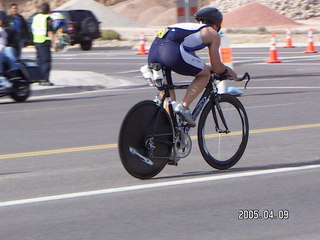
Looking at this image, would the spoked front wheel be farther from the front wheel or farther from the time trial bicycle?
the front wheel

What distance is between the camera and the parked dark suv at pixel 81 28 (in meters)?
37.4

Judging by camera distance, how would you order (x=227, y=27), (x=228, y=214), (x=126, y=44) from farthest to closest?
(x=227, y=27) < (x=126, y=44) < (x=228, y=214)

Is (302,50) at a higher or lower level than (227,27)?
higher

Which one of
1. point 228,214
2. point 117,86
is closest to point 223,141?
point 228,214

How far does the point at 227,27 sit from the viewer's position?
54.4 m

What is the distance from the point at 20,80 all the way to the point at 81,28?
20254mm

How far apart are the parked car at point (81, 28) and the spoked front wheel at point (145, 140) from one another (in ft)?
95.8

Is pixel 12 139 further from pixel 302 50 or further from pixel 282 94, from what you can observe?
pixel 302 50

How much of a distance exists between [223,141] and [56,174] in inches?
67.8

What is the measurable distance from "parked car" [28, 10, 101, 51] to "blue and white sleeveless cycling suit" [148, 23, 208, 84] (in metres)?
29.2

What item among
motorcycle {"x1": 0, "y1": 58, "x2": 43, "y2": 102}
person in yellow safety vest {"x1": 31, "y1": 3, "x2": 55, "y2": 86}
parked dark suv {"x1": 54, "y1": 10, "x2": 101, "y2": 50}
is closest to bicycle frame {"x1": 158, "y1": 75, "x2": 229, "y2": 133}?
motorcycle {"x1": 0, "y1": 58, "x2": 43, "y2": 102}

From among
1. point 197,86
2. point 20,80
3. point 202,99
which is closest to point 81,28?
point 20,80

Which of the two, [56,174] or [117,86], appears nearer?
[56,174]

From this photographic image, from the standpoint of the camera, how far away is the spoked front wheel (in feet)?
26.5
